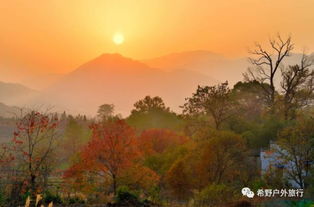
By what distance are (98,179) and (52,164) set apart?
3199 millimetres

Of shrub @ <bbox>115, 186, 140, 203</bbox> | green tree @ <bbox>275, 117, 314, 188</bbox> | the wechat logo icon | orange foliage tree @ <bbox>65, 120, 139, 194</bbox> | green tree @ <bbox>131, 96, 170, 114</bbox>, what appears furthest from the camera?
green tree @ <bbox>131, 96, 170, 114</bbox>

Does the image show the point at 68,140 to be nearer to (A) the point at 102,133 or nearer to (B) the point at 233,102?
(B) the point at 233,102

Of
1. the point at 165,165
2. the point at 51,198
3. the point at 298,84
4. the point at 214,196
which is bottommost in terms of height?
the point at 51,198

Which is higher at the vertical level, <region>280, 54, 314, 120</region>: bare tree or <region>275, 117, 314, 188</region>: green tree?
<region>280, 54, 314, 120</region>: bare tree

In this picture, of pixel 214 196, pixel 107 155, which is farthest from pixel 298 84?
pixel 107 155

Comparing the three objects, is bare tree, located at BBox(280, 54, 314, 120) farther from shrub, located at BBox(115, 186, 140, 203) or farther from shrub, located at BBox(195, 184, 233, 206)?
shrub, located at BBox(115, 186, 140, 203)

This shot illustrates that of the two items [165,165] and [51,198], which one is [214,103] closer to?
[165,165]

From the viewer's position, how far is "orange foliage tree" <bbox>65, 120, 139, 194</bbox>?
58.2ft

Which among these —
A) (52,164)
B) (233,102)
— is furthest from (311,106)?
(52,164)

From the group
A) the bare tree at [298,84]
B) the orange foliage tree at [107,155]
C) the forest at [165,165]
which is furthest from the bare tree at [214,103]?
the orange foliage tree at [107,155]

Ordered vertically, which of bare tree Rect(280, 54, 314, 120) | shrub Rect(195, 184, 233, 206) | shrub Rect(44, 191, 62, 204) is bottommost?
shrub Rect(44, 191, 62, 204)

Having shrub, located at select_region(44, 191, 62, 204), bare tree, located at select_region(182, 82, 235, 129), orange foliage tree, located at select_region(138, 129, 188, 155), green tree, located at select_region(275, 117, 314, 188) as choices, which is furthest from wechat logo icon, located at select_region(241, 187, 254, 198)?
bare tree, located at select_region(182, 82, 235, 129)

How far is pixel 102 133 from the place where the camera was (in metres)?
18.2

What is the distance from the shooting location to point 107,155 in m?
17.8
